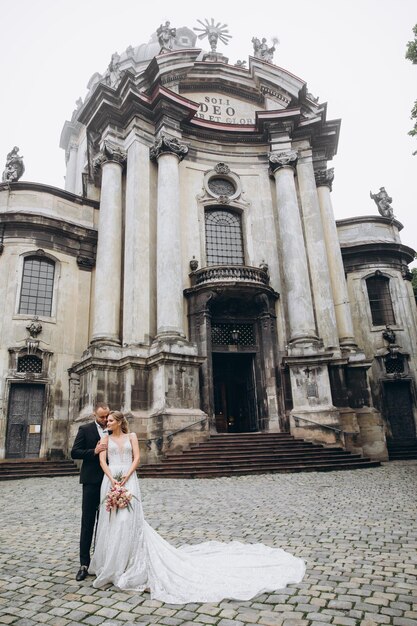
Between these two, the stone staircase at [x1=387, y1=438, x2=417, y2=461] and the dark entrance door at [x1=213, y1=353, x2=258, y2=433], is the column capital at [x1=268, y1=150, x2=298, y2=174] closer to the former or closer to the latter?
the dark entrance door at [x1=213, y1=353, x2=258, y2=433]

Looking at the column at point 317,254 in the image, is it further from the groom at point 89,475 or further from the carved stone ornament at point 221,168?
the groom at point 89,475

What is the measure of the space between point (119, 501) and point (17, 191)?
62.1 feet

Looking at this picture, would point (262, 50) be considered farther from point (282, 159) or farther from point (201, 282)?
point (201, 282)

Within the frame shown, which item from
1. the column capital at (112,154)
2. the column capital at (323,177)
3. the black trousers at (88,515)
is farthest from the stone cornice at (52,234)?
the black trousers at (88,515)

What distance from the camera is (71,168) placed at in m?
36.4

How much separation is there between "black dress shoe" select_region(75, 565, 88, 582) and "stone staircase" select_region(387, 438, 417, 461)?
17.6 m

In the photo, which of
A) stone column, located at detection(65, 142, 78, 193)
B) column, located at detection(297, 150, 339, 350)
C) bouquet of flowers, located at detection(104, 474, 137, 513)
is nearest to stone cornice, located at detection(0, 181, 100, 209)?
column, located at detection(297, 150, 339, 350)

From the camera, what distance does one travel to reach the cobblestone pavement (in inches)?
143

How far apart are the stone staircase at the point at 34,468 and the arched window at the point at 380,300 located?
16.2 m

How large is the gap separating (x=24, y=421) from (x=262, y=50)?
23022 mm

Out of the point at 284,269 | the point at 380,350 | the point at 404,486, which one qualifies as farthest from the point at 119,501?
the point at 380,350

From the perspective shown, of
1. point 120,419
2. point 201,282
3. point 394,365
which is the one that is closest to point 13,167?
point 201,282

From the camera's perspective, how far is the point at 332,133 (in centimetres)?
2336

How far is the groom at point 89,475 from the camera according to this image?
4.69 metres
